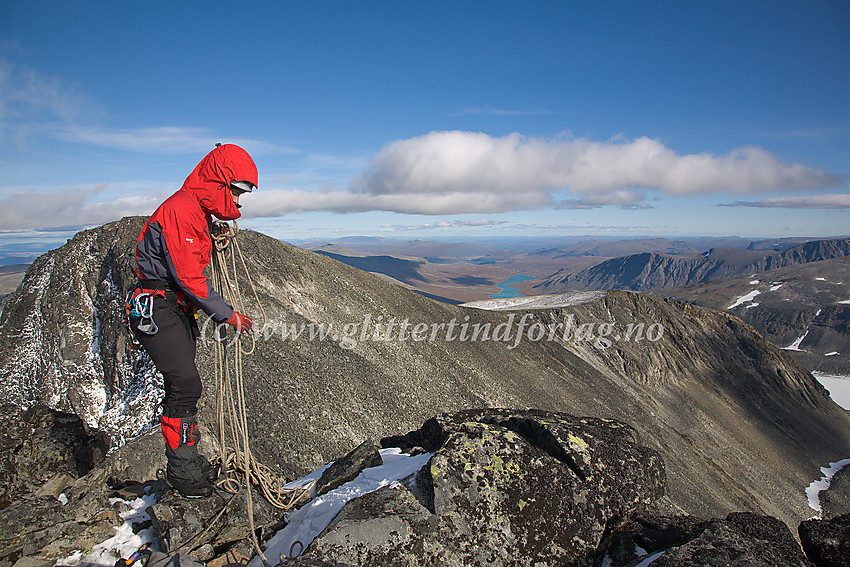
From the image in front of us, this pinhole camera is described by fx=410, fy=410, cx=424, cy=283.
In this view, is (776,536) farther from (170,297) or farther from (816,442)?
(816,442)

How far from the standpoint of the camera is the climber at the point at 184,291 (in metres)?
5.64

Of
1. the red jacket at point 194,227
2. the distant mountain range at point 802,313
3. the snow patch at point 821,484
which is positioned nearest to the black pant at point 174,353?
the red jacket at point 194,227

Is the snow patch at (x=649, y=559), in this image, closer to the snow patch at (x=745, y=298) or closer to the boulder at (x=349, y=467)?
the boulder at (x=349, y=467)

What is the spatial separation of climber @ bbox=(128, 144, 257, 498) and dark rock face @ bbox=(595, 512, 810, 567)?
594cm

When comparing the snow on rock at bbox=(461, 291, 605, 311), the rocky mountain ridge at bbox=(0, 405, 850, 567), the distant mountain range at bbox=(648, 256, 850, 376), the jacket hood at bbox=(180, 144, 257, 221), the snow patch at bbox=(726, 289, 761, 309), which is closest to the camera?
the rocky mountain ridge at bbox=(0, 405, 850, 567)

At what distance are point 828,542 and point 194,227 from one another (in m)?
9.20

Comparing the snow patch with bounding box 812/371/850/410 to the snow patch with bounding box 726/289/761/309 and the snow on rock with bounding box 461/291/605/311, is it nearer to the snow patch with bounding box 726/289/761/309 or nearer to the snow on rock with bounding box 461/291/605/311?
the snow patch with bounding box 726/289/761/309

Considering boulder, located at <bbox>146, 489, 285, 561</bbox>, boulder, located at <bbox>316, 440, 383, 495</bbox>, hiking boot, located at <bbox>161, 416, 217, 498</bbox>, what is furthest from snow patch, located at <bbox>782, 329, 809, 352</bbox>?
hiking boot, located at <bbox>161, 416, 217, 498</bbox>

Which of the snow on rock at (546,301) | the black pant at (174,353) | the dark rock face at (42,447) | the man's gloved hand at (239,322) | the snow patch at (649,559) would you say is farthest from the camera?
the snow on rock at (546,301)

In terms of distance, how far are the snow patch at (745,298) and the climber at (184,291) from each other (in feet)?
733

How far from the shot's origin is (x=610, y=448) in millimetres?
6418

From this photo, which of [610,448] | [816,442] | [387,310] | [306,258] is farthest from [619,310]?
[610,448]

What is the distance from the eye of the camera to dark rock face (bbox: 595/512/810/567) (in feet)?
14.1

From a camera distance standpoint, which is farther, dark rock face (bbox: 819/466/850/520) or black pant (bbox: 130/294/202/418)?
dark rock face (bbox: 819/466/850/520)
